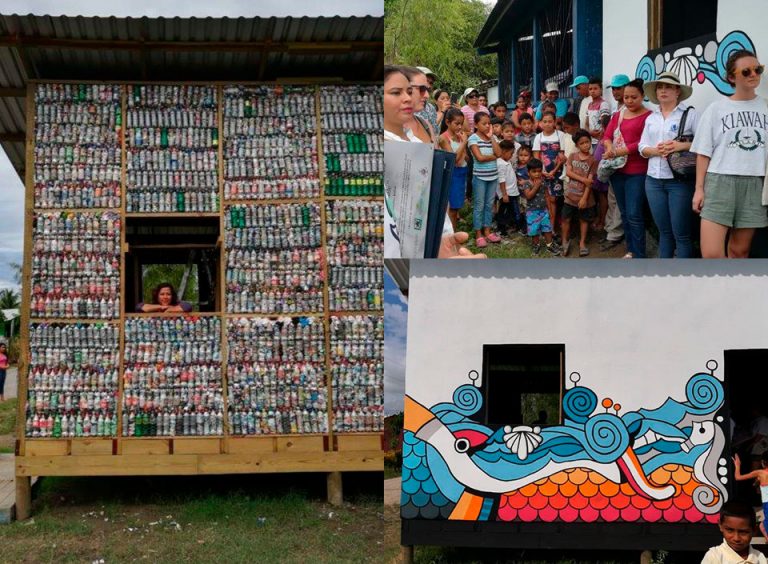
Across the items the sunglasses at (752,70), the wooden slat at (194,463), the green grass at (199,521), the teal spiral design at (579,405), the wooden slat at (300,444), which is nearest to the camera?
the sunglasses at (752,70)

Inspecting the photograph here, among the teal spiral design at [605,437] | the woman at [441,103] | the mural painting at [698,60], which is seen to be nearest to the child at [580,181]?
the mural painting at [698,60]

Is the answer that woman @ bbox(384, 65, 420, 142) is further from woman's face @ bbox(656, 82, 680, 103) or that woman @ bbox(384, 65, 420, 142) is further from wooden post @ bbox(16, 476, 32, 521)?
wooden post @ bbox(16, 476, 32, 521)

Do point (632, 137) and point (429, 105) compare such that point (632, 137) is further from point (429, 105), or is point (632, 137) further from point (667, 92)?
point (429, 105)

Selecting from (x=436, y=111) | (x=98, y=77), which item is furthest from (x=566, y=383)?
(x=98, y=77)

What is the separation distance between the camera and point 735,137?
668 cm

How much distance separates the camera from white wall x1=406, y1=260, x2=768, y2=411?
8.12m

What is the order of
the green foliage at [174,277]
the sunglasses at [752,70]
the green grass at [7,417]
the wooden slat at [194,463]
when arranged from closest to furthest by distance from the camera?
the sunglasses at [752,70]
the wooden slat at [194,463]
the green foliage at [174,277]
the green grass at [7,417]

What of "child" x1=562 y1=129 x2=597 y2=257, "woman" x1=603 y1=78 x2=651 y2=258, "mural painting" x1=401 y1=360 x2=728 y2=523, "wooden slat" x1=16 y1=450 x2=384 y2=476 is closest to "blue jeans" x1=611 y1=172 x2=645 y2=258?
"woman" x1=603 y1=78 x2=651 y2=258

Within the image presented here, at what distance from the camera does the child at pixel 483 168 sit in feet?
23.1

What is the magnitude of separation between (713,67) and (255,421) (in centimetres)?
445

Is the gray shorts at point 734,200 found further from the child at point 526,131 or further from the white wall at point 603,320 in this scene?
the white wall at point 603,320

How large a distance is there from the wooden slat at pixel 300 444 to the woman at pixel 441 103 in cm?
303

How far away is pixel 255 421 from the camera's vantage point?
348 inches

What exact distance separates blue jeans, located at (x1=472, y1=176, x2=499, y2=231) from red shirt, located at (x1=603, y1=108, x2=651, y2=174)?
78cm
